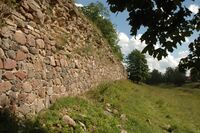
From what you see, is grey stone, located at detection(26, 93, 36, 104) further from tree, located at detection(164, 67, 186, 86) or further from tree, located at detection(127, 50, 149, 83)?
tree, located at detection(164, 67, 186, 86)

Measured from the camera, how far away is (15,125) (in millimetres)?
6094

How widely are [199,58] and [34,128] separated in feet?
10.3

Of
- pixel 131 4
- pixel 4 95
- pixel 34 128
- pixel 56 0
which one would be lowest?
pixel 34 128

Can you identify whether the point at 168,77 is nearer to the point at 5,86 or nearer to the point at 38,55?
the point at 38,55

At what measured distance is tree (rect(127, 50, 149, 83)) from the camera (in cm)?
5138

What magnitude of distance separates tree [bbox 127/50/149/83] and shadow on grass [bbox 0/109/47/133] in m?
44.0

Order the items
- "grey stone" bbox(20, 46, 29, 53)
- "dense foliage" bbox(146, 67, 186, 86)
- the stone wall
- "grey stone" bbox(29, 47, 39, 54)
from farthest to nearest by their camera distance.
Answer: "dense foliage" bbox(146, 67, 186, 86), "grey stone" bbox(29, 47, 39, 54), "grey stone" bbox(20, 46, 29, 53), the stone wall

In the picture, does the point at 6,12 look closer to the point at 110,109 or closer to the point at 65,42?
the point at 65,42

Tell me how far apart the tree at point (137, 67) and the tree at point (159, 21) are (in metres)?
45.7

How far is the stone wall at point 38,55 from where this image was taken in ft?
21.5

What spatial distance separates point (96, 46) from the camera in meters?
16.2

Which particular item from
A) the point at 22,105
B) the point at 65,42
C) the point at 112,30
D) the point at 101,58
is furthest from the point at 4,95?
the point at 112,30

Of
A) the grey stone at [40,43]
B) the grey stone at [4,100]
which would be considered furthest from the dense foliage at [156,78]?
the grey stone at [4,100]

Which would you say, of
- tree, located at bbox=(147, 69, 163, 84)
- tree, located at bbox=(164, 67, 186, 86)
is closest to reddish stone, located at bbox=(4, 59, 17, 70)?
tree, located at bbox=(164, 67, 186, 86)
